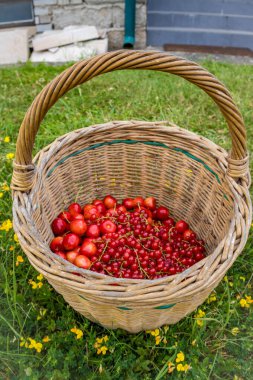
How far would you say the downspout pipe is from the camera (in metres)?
4.31

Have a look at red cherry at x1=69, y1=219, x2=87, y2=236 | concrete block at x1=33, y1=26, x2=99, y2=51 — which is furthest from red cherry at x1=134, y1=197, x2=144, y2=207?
concrete block at x1=33, y1=26, x2=99, y2=51

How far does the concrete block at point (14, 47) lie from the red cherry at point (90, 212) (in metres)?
2.77

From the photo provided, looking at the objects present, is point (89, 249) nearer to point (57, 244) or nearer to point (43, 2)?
point (57, 244)

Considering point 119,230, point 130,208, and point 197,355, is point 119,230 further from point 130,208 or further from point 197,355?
point 197,355

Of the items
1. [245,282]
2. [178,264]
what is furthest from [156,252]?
[245,282]

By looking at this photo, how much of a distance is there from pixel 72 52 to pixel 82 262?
120 inches

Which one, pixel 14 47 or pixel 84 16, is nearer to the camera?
pixel 14 47

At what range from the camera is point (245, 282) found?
6.69 feet

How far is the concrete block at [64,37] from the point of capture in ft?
14.2

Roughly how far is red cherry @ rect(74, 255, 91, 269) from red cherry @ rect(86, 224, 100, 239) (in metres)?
0.19

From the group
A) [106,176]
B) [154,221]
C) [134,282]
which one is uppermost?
[134,282]

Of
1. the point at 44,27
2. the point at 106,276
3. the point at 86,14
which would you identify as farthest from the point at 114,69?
the point at 44,27

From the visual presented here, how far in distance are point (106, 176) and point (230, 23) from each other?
350 centimetres

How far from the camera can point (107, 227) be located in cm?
197
